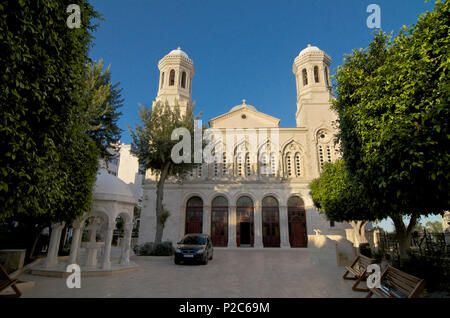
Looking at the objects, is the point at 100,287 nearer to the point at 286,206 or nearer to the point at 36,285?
the point at 36,285

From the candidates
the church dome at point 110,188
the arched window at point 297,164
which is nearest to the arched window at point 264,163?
the arched window at point 297,164

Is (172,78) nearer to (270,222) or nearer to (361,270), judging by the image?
(270,222)

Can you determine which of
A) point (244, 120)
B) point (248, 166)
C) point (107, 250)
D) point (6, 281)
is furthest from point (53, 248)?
point (244, 120)

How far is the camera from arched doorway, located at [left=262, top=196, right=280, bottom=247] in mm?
22062

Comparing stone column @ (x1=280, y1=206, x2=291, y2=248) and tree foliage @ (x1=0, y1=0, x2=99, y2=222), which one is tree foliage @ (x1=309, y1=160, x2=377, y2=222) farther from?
tree foliage @ (x1=0, y1=0, x2=99, y2=222)

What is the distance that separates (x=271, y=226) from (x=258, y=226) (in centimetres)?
131

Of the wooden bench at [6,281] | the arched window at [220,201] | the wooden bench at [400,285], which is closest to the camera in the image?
the wooden bench at [400,285]

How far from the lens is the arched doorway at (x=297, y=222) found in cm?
2192

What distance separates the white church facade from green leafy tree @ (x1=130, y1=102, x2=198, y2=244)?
6.31 metres

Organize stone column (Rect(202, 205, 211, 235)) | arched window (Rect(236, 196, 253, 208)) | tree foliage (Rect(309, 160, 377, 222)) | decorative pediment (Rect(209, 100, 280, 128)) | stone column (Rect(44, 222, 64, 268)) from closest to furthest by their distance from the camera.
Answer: stone column (Rect(44, 222, 64, 268))
tree foliage (Rect(309, 160, 377, 222))
stone column (Rect(202, 205, 211, 235))
arched window (Rect(236, 196, 253, 208))
decorative pediment (Rect(209, 100, 280, 128))

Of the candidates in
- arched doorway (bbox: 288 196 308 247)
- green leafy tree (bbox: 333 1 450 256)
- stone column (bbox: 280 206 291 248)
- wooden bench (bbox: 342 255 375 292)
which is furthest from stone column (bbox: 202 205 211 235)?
green leafy tree (bbox: 333 1 450 256)

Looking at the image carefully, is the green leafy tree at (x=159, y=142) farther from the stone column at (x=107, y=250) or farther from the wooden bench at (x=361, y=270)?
the wooden bench at (x=361, y=270)

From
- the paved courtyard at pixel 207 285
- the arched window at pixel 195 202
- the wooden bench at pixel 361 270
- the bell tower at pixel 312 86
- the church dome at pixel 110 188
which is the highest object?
the bell tower at pixel 312 86

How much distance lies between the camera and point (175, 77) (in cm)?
2630
